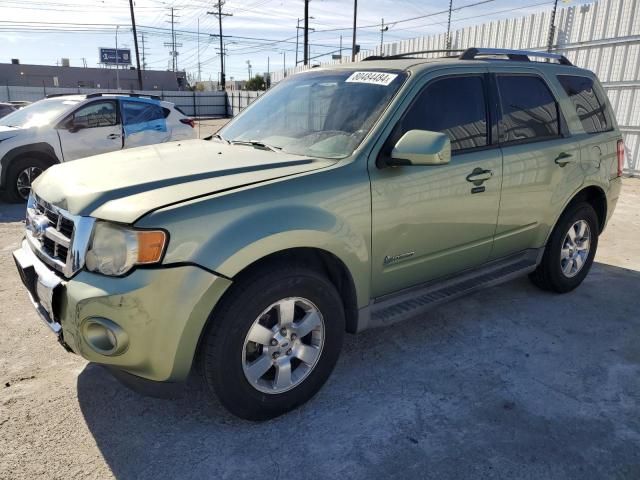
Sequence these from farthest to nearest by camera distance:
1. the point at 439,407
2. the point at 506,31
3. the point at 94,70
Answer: the point at 94,70
the point at 506,31
the point at 439,407

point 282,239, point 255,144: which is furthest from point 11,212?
point 282,239

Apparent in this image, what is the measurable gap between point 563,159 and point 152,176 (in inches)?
124

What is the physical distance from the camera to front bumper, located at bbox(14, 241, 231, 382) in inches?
87.0

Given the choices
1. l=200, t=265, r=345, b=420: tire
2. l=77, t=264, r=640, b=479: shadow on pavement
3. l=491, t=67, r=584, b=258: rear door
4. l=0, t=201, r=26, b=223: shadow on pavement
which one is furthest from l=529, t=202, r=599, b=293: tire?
l=0, t=201, r=26, b=223: shadow on pavement

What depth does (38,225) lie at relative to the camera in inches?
109

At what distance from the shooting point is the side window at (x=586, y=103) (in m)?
4.32

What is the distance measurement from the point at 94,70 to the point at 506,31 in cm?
6417

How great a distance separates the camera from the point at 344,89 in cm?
339

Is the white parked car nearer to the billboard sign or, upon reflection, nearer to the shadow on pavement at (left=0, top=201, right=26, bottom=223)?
the shadow on pavement at (left=0, top=201, right=26, bottom=223)

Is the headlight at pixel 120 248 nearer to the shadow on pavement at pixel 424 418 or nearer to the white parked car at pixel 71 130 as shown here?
the shadow on pavement at pixel 424 418

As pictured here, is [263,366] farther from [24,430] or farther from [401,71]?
[401,71]

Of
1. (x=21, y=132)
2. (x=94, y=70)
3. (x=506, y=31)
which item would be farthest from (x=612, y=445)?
(x=94, y=70)

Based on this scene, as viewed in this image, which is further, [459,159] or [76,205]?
[459,159]

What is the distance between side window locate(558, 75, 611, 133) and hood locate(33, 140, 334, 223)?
2.64 metres
